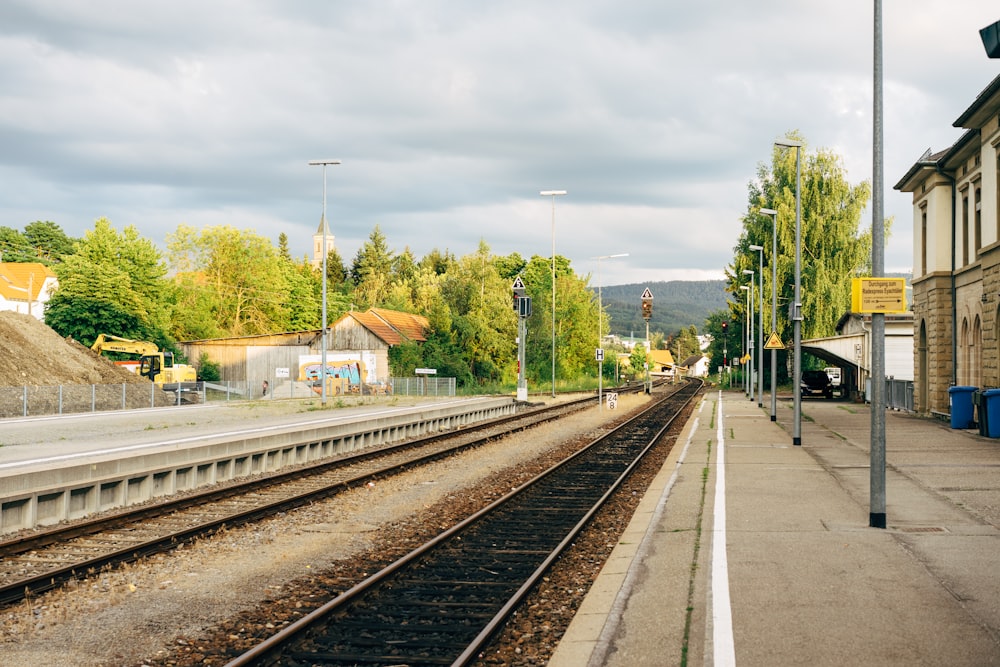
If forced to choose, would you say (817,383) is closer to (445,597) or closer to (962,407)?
(962,407)

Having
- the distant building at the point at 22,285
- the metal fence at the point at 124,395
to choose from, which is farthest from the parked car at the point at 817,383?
the distant building at the point at 22,285

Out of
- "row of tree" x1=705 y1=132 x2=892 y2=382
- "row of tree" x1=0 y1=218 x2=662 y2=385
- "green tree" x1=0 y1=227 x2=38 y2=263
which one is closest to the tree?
"row of tree" x1=705 y1=132 x2=892 y2=382

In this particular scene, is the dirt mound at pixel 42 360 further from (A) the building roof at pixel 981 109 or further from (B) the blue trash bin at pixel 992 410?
(A) the building roof at pixel 981 109

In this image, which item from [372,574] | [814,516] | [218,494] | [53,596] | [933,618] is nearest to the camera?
[933,618]

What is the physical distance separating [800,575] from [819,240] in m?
57.5

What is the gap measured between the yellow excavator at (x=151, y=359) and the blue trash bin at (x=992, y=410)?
40.6 m

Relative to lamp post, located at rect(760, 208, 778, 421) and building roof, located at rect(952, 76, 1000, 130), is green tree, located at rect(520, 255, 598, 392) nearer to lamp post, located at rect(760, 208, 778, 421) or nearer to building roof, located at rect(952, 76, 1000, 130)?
lamp post, located at rect(760, 208, 778, 421)

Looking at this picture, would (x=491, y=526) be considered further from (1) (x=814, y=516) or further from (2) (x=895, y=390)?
(2) (x=895, y=390)

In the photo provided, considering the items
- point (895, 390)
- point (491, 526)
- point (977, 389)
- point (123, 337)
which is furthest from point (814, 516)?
point (123, 337)

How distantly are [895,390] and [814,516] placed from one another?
3297cm

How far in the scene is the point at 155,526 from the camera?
12.8m

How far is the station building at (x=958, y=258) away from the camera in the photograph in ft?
90.7

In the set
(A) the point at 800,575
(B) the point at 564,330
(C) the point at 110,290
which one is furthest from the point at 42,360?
(B) the point at 564,330

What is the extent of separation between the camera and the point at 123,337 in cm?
6072
